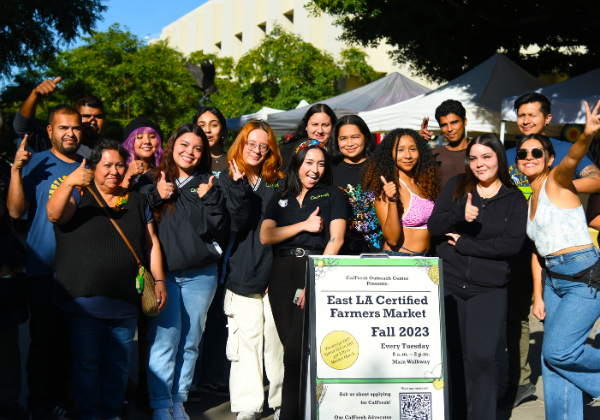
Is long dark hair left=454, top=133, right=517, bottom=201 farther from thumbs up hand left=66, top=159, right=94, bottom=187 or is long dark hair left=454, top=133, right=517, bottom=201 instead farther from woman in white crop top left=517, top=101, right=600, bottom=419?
thumbs up hand left=66, top=159, right=94, bottom=187

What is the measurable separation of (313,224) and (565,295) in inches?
66.6

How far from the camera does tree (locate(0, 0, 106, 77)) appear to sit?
12719 millimetres

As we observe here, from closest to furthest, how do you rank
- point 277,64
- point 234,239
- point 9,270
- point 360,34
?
1. point 9,270
2. point 234,239
3. point 360,34
4. point 277,64

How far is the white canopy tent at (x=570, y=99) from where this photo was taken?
25.5ft

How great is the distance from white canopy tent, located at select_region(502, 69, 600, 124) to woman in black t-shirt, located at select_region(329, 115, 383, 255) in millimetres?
4372

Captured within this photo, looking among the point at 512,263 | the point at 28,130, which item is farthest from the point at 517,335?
the point at 28,130

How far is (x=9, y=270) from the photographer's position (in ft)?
13.0

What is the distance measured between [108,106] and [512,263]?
20.2 m

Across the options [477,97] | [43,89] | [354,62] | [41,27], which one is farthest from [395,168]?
[354,62]

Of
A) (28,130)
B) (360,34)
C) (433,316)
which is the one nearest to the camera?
(433,316)

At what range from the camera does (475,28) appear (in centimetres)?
1167

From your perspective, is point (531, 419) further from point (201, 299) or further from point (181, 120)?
point (181, 120)

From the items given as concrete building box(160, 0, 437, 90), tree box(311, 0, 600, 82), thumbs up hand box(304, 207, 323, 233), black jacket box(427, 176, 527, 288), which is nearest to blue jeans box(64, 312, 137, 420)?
thumbs up hand box(304, 207, 323, 233)

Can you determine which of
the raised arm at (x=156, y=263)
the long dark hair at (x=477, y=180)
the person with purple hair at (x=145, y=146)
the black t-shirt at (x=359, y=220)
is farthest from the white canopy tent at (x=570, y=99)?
the raised arm at (x=156, y=263)
